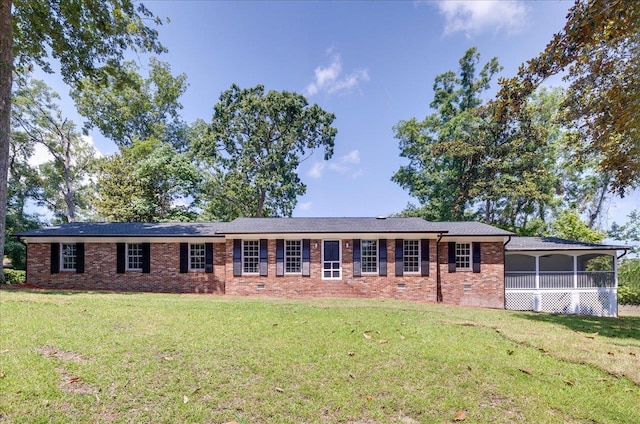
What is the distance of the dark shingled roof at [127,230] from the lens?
14.7 m

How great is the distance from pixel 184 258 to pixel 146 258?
69.3 inches

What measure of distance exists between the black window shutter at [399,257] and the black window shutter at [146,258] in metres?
11.6

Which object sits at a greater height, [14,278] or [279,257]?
[279,257]

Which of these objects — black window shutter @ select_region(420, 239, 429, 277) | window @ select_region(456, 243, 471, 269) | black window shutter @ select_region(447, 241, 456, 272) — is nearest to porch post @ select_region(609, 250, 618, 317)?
window @ select_region(456, 243, 471, 269)

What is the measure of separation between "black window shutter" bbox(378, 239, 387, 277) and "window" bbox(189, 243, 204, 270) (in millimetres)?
8395

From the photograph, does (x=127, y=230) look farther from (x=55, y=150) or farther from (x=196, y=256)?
(x=55, y=150)

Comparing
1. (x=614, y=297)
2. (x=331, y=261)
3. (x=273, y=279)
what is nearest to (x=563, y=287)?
(x=614, y=297)

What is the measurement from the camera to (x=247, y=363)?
485cm

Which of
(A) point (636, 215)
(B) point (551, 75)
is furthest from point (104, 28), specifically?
(A) point (636, 215)

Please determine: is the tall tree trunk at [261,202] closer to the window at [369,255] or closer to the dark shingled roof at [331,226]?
the dark shingled roof at [331,226]

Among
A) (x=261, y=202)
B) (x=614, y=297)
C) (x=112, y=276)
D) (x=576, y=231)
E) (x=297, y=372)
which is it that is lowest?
(x=614, y=297)

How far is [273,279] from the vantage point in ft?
47.3

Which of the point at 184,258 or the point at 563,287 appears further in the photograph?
the point at 563,287

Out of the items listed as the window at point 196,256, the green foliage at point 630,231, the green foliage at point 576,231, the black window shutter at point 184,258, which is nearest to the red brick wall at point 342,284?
the window at point 196,256
